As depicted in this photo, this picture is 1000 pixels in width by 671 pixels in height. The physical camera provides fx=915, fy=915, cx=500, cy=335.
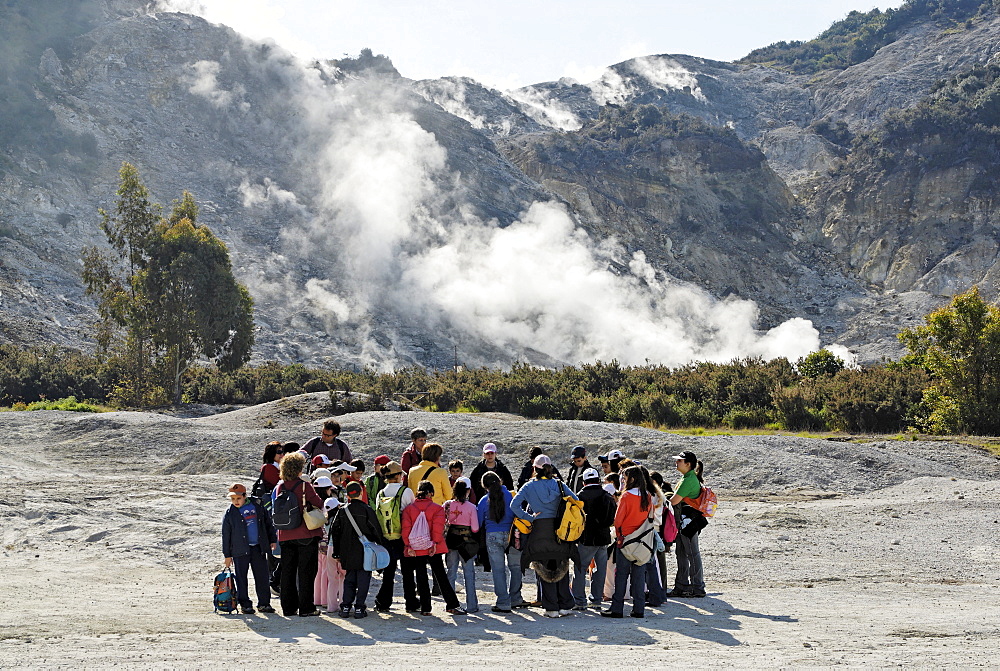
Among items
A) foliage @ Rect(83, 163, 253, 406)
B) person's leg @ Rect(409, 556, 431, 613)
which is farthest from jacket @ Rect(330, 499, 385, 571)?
foliage @ Rect(83, 163, 253, 406)

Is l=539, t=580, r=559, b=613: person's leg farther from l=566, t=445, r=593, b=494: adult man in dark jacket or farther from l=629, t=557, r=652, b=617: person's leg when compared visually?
l=566, t=445, r=593, b=494: adult man in dark jacket

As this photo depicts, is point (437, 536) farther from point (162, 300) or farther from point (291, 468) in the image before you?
point (162, 300)

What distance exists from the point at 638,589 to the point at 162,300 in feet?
96.1

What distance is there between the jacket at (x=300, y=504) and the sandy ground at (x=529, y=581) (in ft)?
2.72

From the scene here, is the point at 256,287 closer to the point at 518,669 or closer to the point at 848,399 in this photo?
the point at 848,399

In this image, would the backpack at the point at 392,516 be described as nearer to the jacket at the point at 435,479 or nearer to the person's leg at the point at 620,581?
the jacket at the point at 435,479

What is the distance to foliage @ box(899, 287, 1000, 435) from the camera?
75.9 ft

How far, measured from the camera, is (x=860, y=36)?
129 metres

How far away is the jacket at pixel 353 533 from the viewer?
29.5 ft

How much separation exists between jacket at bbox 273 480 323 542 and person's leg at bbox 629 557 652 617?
10.5 feet

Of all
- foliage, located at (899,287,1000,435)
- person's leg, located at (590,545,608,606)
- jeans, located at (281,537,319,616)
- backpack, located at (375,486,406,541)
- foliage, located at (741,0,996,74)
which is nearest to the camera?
jeans, located at (281,537,319,616)

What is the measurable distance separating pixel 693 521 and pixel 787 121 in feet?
344

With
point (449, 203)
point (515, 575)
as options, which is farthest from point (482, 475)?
point (449, 203)

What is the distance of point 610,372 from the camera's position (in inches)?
1197
